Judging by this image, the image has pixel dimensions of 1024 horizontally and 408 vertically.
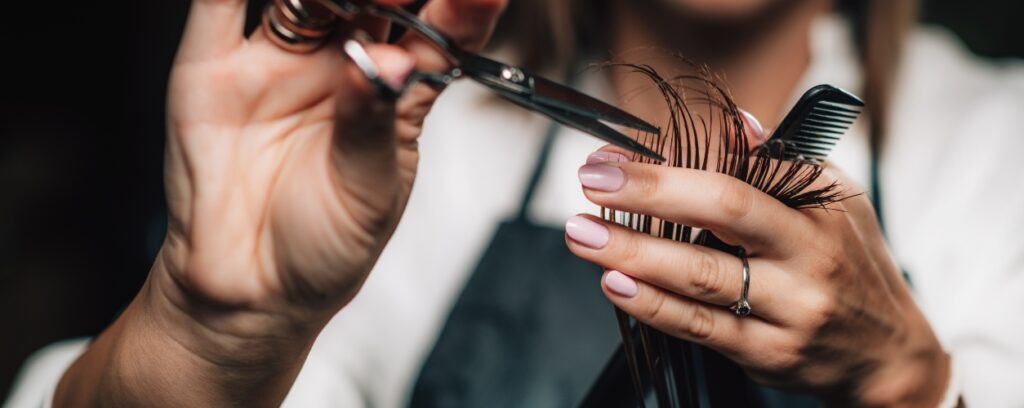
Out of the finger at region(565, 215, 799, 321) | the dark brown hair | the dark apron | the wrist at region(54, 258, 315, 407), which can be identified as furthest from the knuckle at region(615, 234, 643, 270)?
the dark brown hair

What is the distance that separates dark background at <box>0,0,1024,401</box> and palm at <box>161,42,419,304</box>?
2.59ft

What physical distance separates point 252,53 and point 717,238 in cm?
31

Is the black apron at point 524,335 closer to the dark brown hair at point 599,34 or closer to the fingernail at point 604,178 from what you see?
the dark brown hair at point 599,34

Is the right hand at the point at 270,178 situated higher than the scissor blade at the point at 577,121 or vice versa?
the scissor blade at the point at 577,121

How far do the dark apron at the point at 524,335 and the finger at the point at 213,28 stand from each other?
0.53 metres

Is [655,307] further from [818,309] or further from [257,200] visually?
[257,200]

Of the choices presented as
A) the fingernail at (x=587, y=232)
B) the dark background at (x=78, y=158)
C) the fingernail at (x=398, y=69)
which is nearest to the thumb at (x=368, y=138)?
the fingernail at (x=398, y=69)

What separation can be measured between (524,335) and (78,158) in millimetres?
836

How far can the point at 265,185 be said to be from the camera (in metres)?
0.49

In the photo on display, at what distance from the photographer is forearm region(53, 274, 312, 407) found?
514 millimetres

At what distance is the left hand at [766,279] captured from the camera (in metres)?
0.46

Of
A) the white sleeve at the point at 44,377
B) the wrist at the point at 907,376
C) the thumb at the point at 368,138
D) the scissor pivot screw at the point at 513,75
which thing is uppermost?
the scissor pivot screw at the point at 513,75

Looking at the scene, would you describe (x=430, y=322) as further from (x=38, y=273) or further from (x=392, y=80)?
(x=38, y=273)

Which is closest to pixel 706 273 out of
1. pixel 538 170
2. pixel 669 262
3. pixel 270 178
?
pixel 669 262
